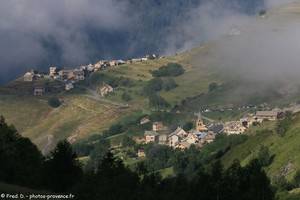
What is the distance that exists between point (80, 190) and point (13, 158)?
13594mm

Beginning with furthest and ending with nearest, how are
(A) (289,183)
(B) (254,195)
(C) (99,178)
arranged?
(A) (289,183) < (B) (254,195) < (C) (99,178)

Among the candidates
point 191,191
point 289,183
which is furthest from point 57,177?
point 289,183

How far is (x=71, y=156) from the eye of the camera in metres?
88.2

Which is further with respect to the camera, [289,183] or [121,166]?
[289,183]

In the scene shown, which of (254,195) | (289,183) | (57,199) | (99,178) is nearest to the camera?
(57,199)

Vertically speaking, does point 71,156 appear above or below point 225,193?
above

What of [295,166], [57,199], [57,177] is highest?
[295,166]

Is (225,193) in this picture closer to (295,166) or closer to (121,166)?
(121,166)

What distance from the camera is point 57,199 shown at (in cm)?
5306

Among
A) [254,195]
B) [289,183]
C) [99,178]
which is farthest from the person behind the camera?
[289,183]

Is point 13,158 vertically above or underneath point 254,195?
above

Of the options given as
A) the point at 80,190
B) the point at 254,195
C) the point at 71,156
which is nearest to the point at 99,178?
the point at 80,190

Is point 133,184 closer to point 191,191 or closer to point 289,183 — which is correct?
point 191,191

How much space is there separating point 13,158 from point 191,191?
2077 centimetres
